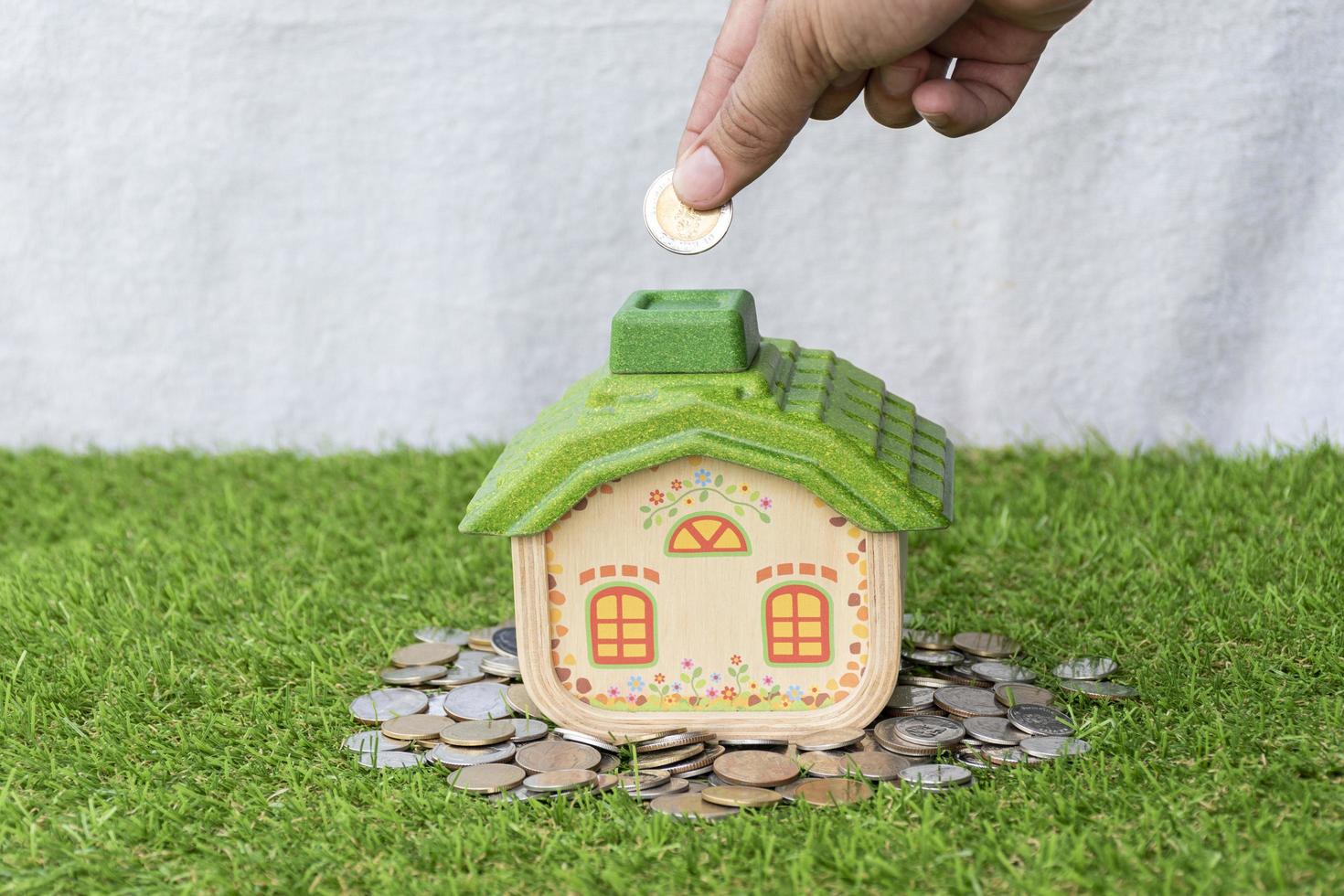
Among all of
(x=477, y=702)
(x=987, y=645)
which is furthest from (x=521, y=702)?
(x=987, y=645)

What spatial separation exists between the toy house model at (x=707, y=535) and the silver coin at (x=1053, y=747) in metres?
0.19

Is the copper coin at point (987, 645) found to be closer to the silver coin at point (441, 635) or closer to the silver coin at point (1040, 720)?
the silver coin at point (1040, 720)

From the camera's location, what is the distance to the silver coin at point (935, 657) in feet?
6.99

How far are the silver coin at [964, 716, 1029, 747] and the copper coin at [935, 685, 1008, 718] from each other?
2 cm

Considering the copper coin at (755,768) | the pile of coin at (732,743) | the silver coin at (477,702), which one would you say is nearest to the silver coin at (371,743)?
the pile of coin at (732,743)

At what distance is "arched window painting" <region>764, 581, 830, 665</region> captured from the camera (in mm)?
1869

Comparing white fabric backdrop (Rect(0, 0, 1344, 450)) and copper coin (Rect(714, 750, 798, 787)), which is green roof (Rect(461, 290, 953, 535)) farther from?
white fabric backdrop (Rect(0, 0, 1344, 450))

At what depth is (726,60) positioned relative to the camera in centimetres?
200

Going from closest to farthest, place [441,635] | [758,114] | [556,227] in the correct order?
1. [758,114]
2. [441,635]
3. [556,227]

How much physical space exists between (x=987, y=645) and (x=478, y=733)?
0.81m

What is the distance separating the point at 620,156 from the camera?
3.42 m

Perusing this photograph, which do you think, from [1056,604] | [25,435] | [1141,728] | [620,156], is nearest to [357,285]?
[620,156]

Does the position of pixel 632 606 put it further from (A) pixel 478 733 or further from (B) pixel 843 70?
(B) pixel 843 70

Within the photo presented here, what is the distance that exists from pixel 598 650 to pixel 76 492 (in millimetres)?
1838
